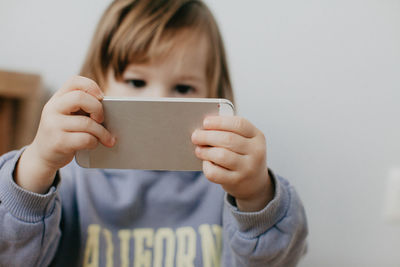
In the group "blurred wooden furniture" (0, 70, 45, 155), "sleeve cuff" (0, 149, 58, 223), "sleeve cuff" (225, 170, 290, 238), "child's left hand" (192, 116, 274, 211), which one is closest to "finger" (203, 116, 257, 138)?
"child's left hand" (192, 116, 274, 211)

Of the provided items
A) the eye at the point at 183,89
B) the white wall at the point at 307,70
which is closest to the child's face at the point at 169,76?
the eye at the point at 183,89

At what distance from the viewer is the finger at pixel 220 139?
13.8 inches

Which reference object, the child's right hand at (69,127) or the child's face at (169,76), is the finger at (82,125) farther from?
the child's face at (169,76)

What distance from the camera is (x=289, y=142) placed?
632 mm

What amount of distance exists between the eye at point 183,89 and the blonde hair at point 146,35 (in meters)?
0.05

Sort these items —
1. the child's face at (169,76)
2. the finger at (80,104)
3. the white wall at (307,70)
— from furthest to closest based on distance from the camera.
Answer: the white wall at (307,70), the child's face at (169,76), the finger at (80,104)

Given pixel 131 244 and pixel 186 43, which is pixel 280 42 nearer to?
pixel 186 43

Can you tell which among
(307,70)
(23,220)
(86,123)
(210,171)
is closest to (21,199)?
(23,220)

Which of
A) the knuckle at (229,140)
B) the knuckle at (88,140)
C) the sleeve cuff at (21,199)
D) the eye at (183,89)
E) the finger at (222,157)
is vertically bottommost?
the sleeve cuff at (21,199)

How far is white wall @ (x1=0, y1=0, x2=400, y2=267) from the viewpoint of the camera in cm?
61

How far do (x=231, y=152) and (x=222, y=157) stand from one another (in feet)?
0.04

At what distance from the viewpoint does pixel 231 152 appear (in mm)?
353

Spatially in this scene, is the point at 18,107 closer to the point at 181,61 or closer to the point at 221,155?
the point at 181,61

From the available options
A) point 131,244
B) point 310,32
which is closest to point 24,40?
point 131,244
